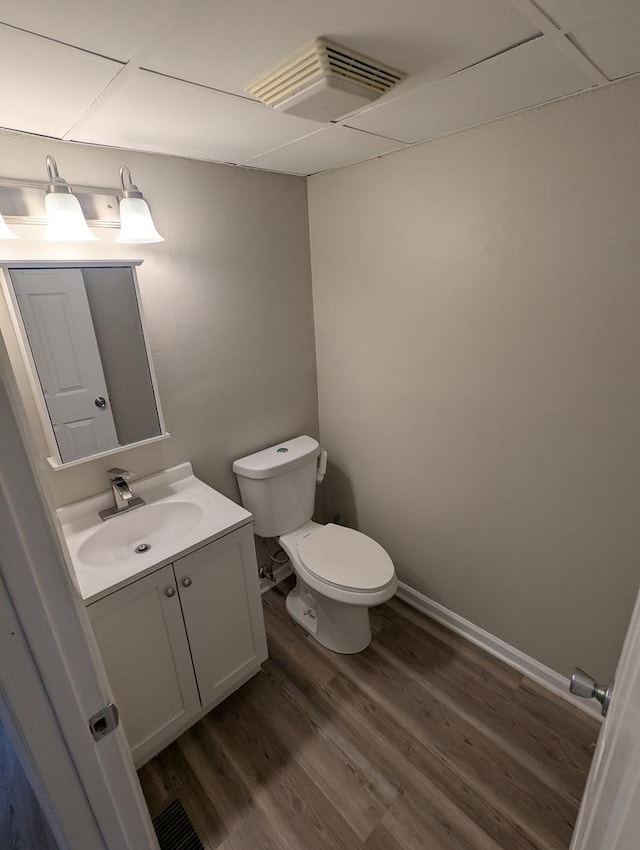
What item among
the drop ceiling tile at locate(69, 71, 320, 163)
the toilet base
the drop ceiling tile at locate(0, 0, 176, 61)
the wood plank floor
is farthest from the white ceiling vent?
the wood plank floor

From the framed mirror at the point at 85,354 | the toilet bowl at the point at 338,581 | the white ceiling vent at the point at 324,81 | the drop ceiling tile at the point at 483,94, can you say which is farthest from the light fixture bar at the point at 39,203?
the toilet bowl at the point at 338,581

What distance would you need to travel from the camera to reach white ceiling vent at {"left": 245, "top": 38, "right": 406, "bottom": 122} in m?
0.81

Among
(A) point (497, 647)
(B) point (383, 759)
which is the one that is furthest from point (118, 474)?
(A) point (497, 647)

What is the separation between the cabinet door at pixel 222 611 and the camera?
140 cm

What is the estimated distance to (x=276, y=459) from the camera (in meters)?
1.90

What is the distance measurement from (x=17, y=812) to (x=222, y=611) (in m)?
0.78

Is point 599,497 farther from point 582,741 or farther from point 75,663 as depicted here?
point 75,663

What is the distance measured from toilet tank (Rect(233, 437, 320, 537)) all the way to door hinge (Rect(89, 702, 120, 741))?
1199 mm

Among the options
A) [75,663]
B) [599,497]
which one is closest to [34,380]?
[75,663]

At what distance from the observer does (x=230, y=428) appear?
6.18 ft

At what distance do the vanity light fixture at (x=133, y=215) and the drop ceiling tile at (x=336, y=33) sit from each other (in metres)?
0.53

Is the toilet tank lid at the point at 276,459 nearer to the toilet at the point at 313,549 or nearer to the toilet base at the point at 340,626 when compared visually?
the toilet at the point at 313,549

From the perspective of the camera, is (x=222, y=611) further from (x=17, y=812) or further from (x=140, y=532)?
(x=17, y=812)

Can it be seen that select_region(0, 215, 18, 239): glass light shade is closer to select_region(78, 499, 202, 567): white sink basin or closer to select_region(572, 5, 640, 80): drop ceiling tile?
select_region(78, 499, 202, 567): white sink basin
